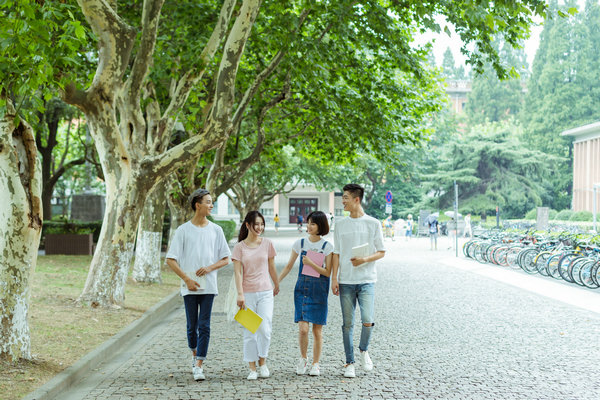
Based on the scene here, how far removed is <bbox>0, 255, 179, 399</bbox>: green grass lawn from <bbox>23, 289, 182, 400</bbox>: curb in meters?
0.09

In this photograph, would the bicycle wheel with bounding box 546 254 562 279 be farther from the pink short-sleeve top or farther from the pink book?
the pink short-sleeve top

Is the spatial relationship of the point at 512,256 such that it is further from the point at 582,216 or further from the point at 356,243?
the point at 582,216

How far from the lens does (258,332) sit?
6.43m

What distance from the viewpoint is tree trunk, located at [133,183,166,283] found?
15227 mm

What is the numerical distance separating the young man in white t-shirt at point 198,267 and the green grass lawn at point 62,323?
1.32 meters

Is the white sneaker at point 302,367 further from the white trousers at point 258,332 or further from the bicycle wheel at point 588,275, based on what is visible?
the bicycle wheel at point 588,275

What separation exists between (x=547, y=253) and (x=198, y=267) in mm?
13805

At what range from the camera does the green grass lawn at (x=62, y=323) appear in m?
6.27

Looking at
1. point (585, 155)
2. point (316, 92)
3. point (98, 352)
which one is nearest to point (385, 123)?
point (316, 92)

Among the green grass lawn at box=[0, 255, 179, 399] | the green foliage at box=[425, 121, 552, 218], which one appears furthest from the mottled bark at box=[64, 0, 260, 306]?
the green foliage at box=[425, 121, 552, 218]

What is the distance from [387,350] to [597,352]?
2.35m

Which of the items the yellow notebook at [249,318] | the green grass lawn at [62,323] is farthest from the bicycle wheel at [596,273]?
the yellow notebook at [249,318]

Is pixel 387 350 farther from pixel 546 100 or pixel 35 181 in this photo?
pixel 546 100

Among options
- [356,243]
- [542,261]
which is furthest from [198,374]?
[542,261]
